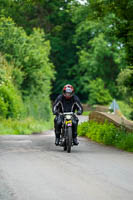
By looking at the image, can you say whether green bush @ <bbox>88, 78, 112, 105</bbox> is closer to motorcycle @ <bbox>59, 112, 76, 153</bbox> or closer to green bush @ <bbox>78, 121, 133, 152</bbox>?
green bush @ <bbox>78, 121, 133, 152</bbox>

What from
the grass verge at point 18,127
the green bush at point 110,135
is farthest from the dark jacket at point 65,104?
the grass verge at point 18,127

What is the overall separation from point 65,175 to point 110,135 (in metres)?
7.87

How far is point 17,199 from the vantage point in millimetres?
7492

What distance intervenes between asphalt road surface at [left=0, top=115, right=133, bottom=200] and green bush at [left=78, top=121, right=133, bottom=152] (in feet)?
4.01

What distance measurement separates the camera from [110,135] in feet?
57.3

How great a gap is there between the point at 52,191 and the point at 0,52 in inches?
1108

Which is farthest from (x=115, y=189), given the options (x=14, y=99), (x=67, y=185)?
(x=14, y=99)

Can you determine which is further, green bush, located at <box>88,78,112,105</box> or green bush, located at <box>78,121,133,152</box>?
green bush, located at <box>88,78,112,105</box>

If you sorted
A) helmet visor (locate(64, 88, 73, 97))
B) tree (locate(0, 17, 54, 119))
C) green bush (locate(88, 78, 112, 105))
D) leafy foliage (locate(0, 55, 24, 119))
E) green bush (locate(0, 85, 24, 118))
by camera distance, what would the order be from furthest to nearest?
green bush (locate(88, 78, 112, 105)) → tree (locate(0, 17, 54, 119)) → green bush (locate(0, 85, 24, 118)) → leafy foliage (locate(0, 55, 24, 119)) → helmet visor (locate(64, 88, 73, 97))

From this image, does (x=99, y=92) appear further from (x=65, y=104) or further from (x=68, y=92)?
(x=68, y=92)

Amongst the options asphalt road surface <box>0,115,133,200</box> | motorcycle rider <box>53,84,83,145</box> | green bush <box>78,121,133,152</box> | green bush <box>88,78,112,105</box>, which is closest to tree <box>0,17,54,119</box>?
green bush <box>78,121,133,152</box>

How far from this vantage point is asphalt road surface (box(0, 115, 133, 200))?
792 centimetres

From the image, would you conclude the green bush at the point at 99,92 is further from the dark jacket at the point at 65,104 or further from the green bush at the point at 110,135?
the dark jacket at the point at 65,104

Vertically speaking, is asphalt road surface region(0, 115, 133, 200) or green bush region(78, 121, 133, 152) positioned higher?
green bush region(78, 121, 133, 152)
